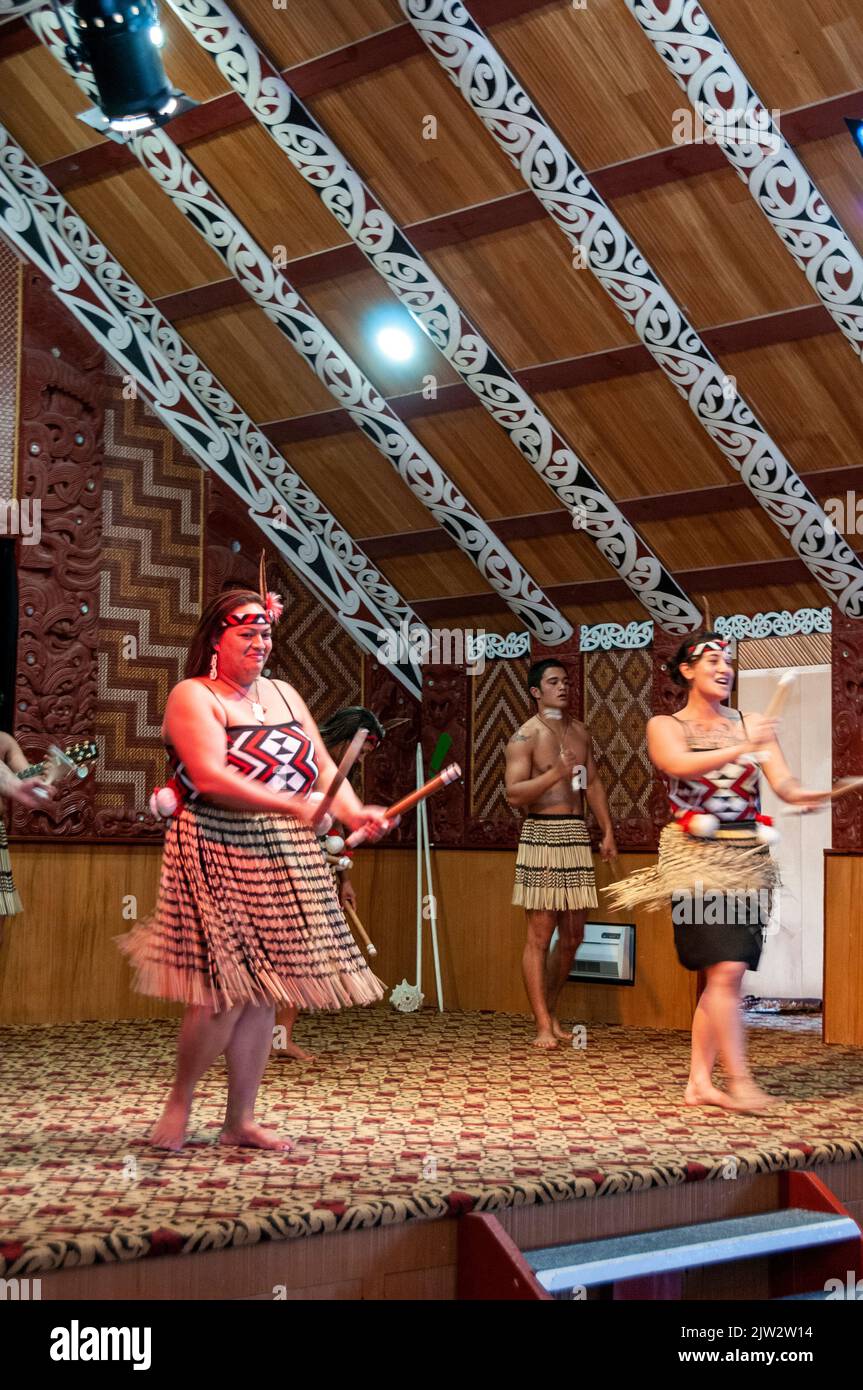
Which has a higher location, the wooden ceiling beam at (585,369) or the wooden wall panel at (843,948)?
the wooden ceiling beam at (585,369)

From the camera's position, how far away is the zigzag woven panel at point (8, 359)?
706cm

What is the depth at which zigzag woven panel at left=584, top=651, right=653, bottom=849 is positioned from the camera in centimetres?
746

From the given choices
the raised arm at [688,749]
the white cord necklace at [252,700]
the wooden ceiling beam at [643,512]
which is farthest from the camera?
the wooden ceiling beam at [643,512]

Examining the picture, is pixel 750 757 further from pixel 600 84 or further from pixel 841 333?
pixel 600 84

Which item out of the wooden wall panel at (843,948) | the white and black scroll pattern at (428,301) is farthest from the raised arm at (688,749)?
the white and black scroll pattern at (428,301)

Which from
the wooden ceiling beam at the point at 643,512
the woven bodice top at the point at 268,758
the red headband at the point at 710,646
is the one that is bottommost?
the woven bodice top at the point at 268,758

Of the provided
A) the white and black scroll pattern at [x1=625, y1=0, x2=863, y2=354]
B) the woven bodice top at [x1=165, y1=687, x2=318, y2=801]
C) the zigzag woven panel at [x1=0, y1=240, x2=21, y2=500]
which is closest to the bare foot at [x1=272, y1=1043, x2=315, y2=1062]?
the woven bodice top at [x1=165, y1=687, x2=318, y2=801]

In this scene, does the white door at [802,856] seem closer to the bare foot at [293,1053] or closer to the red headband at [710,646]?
the bare foot at [293,1053]

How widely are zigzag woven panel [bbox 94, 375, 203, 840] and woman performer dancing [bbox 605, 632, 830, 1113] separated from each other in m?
3.09

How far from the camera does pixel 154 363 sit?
7.53m

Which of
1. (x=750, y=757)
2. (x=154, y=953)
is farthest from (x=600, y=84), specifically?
(x=154, y=953)

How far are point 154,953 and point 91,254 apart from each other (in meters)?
4.43

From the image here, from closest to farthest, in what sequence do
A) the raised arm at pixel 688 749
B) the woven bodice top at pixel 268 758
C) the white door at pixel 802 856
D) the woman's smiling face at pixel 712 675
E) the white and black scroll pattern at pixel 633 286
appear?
1. the woven bodice top at pixel 268 758
2. the raised arm at pixel 688 749
3. the woman's smiling face at pixel 712 675
4. the white and black scroll pattern at pixel 633 286
5. the white door at pixel 802 856
